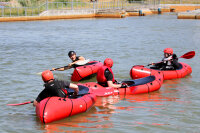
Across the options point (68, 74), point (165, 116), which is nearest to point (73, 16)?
point (68, 74)

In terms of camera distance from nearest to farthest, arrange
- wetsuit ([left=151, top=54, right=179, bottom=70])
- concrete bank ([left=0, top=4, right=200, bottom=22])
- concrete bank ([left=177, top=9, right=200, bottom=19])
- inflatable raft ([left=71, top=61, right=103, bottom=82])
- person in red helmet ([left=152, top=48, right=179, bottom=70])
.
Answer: inflatable raft ([left=71, top=61, right=103, bottom=82]) < person in red helmet ([left=152, top=48, right=179, bottom=70]) < wetsuit ([left=151, top=54, right=179, bottom=70]) < concrete bank ([left=0, top=4, right=200, bottom=22]) < concrete bank ([left=177, top=9, right=200, bottom=19])

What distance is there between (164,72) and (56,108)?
5.36 metres

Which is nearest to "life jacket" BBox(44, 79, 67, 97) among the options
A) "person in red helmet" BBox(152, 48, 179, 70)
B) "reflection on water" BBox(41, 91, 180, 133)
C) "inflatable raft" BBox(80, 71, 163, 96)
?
"reflection on water" BBox(41, 91, 180, 133)

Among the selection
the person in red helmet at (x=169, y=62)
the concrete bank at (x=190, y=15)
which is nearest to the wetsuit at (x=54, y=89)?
the person in red helmet at (x=169, y=62)

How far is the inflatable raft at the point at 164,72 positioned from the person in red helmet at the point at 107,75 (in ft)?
5.56

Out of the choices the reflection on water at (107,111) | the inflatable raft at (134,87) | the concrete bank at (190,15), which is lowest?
the reflection on water at (107,111)

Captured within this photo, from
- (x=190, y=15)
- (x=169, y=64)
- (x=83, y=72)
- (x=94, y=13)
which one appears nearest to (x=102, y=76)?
(x=83, y=72)

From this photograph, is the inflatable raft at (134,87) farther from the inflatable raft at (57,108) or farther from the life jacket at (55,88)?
the life jacket at (55,88)

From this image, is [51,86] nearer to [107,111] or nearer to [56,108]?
[56,108]

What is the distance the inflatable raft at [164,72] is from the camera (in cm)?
1135

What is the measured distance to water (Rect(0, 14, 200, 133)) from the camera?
7.64 meters

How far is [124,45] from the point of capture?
2064cm

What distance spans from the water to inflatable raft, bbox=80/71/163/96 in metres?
0.15

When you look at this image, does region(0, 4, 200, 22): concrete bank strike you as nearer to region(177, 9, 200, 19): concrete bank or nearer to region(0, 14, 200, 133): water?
region(177, 9, 200, 19): concrete bank
